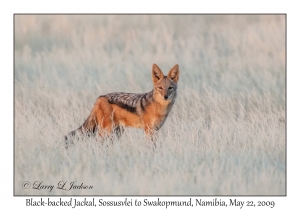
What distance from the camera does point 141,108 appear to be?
861 centimetres

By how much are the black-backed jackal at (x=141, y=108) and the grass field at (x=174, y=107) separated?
0.22 m

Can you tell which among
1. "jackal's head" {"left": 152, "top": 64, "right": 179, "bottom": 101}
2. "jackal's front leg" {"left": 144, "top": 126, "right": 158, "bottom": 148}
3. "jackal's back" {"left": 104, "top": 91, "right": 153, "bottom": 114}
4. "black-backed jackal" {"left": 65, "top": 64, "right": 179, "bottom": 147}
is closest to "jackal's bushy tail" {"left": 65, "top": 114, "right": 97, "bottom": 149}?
"black-backed jackal" {"left": 65, "top": 64, "right": 179, "bottom": 147}

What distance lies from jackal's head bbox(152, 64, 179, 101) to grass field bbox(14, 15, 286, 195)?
0.57m

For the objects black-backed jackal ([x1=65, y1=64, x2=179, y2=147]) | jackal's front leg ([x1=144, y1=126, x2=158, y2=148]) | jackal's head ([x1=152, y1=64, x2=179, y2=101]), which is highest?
jackal's head ([x1=152, y1=64, x2=179, y2=101])

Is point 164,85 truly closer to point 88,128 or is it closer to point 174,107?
point 88,128

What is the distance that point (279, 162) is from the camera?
27.0 feet

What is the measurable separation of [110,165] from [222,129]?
7.71 ft

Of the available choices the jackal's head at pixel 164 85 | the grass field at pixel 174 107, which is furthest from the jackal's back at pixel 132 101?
the grass field at pixel 174 107

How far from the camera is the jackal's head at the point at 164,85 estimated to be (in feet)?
27.9

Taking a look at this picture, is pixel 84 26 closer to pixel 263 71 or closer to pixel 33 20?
pixel 33 20

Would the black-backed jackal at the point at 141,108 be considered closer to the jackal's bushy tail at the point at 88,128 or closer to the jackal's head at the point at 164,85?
the jackal's head at the point at 164,85

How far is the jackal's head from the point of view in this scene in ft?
27.9

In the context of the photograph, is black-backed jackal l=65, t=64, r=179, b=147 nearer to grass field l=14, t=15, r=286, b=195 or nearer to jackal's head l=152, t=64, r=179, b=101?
jackal's head l=152, t=64, r=179, b=101

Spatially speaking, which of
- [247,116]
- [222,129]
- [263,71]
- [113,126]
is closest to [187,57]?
[263,71]
